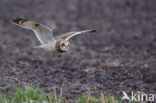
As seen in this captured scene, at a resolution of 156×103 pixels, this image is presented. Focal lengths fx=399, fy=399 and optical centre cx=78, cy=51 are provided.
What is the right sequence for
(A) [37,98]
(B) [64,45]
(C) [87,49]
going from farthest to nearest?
(C) [87,49] → (B) [64,45] → (A) [37,98]

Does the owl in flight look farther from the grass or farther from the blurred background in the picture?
the grass

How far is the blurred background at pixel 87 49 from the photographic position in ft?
28.2

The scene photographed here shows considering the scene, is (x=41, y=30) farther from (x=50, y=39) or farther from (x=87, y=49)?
(x=87, y=49)

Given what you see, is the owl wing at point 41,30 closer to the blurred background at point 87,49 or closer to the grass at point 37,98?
the blurred background at point 87,49

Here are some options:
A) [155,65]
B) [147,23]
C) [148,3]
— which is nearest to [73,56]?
[155,65]

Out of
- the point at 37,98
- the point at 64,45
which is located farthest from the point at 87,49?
the point at 37,98

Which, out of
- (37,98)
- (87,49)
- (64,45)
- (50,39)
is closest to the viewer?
(37,98)

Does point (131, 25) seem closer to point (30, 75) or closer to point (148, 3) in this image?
point (148, 3)

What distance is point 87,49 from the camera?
13.3 m

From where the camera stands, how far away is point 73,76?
916 centimetres

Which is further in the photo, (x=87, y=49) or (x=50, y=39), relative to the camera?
(x=87, y=49)

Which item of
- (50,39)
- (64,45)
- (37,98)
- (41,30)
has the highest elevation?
(41,30)

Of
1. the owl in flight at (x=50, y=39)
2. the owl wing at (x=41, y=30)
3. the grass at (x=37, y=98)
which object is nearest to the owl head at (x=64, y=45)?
the owl in flight at (x=50, y=39)

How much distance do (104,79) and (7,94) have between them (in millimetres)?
2413
